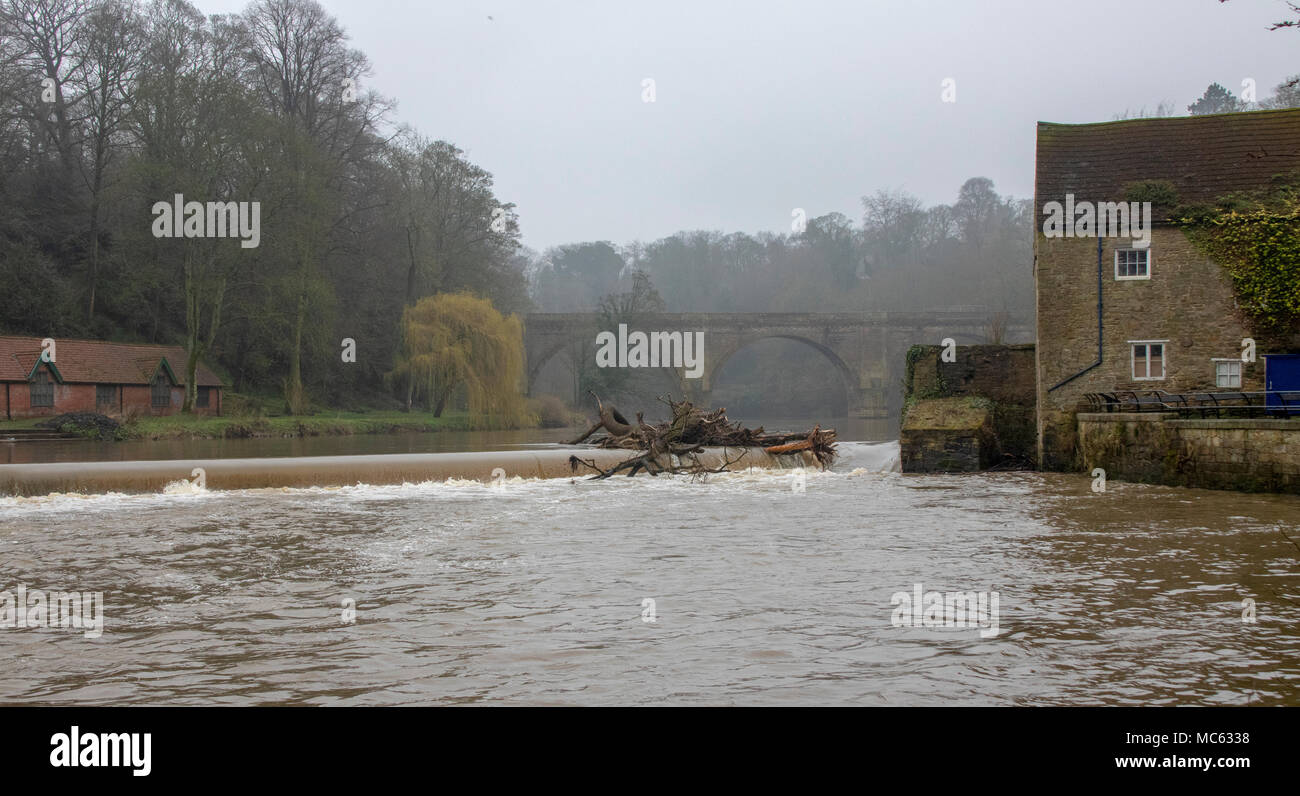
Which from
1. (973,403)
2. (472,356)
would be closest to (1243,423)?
(973,403)

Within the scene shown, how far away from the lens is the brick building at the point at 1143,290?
21.0 meters

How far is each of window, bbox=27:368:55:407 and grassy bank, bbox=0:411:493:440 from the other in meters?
1.71

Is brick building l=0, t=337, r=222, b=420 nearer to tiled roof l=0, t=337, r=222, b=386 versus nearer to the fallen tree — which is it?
tiled roof l=0, t=337, r=222, b=386

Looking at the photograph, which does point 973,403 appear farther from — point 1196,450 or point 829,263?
point 829,263

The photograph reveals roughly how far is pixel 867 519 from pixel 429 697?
9.44 meters

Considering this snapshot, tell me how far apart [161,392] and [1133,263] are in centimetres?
3328

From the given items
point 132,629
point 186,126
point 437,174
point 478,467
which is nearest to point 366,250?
point 437,174

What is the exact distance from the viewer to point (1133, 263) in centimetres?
2148

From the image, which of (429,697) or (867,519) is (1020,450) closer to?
(867,519)

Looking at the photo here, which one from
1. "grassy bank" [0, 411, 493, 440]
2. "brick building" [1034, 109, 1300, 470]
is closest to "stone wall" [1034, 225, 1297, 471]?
"brick building" [1034, 109, 1300, 470]

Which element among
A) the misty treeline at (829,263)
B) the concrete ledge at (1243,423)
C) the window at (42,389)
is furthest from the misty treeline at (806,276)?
the concrete ledge at (1243,423)

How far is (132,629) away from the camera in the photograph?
24.5 feet

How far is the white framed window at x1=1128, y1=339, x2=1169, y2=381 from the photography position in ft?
69.6

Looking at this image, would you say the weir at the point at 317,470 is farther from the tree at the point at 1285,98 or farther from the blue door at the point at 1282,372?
the tree at the point at 1285,98
